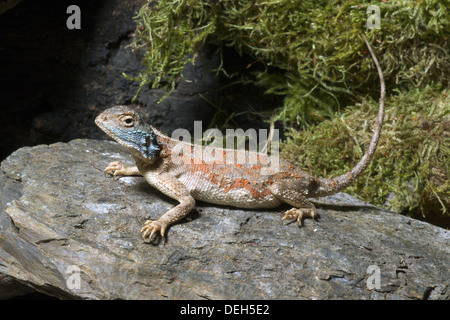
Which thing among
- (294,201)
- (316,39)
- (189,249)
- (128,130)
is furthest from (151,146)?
(316,39)

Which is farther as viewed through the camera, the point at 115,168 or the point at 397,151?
the point at 397,151

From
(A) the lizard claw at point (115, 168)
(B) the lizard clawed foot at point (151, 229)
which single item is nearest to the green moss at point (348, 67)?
(A) the lizard claw at point (115, 168)

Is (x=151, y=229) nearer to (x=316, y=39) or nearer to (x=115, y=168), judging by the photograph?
(x=115, y=168)

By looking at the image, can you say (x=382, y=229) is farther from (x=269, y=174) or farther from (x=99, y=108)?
(x=99, y=108)

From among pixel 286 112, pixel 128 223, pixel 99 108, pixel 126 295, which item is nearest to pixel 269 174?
pixel 128 223

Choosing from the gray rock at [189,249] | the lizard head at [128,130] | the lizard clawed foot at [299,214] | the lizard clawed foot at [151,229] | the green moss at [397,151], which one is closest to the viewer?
the gray rock at [189,249]

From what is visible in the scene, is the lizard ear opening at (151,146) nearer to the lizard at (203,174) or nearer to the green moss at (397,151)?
the lizard at (203,174)
